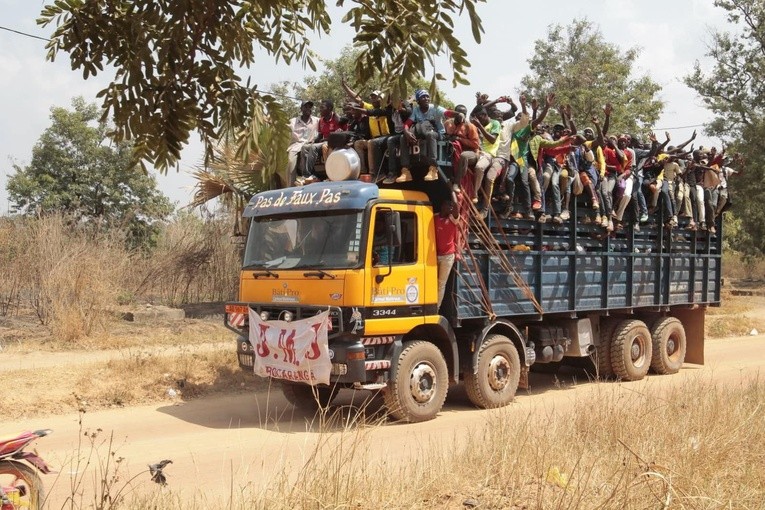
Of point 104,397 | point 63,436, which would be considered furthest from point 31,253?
point 63,436

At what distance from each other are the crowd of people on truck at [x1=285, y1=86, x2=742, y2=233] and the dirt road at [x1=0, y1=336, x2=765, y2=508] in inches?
97.7

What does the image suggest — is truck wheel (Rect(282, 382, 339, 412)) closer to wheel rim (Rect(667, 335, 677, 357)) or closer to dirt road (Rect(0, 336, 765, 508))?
dirt road (Rect(0, 336, 765, 508))

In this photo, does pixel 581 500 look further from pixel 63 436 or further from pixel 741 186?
pixel 741 186

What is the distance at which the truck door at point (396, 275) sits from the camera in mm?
8383

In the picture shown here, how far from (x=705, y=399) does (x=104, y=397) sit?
6.94 meters

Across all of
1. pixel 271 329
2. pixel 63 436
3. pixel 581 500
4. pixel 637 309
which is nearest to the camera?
pixel 581 500

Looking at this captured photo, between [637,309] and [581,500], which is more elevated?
[637,309]

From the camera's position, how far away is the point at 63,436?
8.20 m

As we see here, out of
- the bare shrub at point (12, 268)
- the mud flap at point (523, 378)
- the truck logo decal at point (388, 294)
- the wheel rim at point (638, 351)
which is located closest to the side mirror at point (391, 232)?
the truck logo decal at point (388, 294)

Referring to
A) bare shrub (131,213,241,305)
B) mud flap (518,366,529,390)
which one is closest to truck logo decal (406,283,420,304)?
mud flap (518,366,529,390)

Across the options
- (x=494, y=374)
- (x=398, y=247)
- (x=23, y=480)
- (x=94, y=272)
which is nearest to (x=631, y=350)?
(x=494, y=374)

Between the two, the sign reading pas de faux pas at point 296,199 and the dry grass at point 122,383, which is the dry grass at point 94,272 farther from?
the sign reading pas de faux pas at point 296,199

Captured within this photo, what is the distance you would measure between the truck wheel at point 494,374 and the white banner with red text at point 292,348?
207 cm

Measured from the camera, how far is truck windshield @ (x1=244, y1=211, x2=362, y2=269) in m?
8.47
